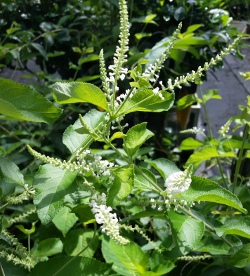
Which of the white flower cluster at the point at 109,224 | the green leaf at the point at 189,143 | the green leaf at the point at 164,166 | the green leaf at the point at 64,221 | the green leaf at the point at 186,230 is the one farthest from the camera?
the green leaf at the point at 189,143

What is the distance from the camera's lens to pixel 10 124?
Answer: 1507 mm

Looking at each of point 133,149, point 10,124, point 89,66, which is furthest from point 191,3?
point 133,149

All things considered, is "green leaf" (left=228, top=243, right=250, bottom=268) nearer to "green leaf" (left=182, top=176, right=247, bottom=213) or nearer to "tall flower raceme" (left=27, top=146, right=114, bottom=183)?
"green leaf" (left=182, top=176, right=247, bottom=213)

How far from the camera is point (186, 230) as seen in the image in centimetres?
53

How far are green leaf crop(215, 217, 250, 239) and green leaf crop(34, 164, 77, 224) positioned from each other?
0.23 metres

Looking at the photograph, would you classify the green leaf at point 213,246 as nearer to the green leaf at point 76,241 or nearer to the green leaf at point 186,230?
the green leaf at point 186,230

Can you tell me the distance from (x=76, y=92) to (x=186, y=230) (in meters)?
0.22

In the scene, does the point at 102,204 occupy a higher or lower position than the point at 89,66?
higher

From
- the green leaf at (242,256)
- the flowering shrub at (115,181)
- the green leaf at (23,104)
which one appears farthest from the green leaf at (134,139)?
the green leaf at (242,256)

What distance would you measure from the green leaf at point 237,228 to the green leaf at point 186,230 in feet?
0.21

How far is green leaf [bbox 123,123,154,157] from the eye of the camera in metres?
0.55

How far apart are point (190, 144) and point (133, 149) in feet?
1.54

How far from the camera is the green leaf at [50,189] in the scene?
1.59 ft

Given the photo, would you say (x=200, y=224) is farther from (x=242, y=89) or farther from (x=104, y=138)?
(x=242, y=89)
